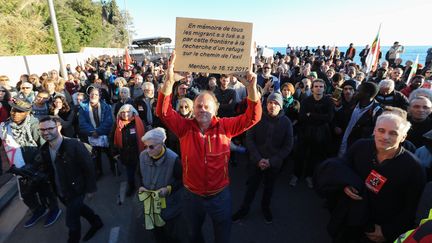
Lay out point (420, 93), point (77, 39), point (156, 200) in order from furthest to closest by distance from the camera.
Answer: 1. point (77, 39)
2. point (420, 93)
3. point (156, 200)

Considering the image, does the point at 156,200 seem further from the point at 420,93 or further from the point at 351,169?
the point at 420,93

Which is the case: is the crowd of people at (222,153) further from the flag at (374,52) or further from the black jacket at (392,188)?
the flag at (374,52)

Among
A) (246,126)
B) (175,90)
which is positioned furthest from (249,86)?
(175,90)

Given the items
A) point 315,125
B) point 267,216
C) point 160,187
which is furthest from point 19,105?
point 315,125

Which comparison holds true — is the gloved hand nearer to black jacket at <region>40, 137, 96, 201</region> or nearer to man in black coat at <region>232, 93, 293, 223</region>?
black jacket at <region>40, 137, 96, 201</region>

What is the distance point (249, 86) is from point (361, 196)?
1.39 meters

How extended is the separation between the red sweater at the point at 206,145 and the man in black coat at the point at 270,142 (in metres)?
1.09

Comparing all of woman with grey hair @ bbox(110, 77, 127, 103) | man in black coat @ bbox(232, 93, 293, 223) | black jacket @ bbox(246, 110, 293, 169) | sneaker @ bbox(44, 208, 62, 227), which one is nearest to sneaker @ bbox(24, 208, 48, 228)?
sneaker @ bbox(44, 208, 62, 227)

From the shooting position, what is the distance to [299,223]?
381 cm

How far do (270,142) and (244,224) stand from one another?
132 cm

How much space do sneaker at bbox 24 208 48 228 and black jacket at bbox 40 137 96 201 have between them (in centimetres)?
122

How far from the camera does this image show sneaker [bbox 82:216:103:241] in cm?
356

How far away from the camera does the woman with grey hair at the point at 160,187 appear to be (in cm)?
288

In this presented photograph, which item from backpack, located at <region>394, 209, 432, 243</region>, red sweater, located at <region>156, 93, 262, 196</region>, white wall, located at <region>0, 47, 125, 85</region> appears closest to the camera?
backpack, located at <region>394, 209, 432, 243</region>
